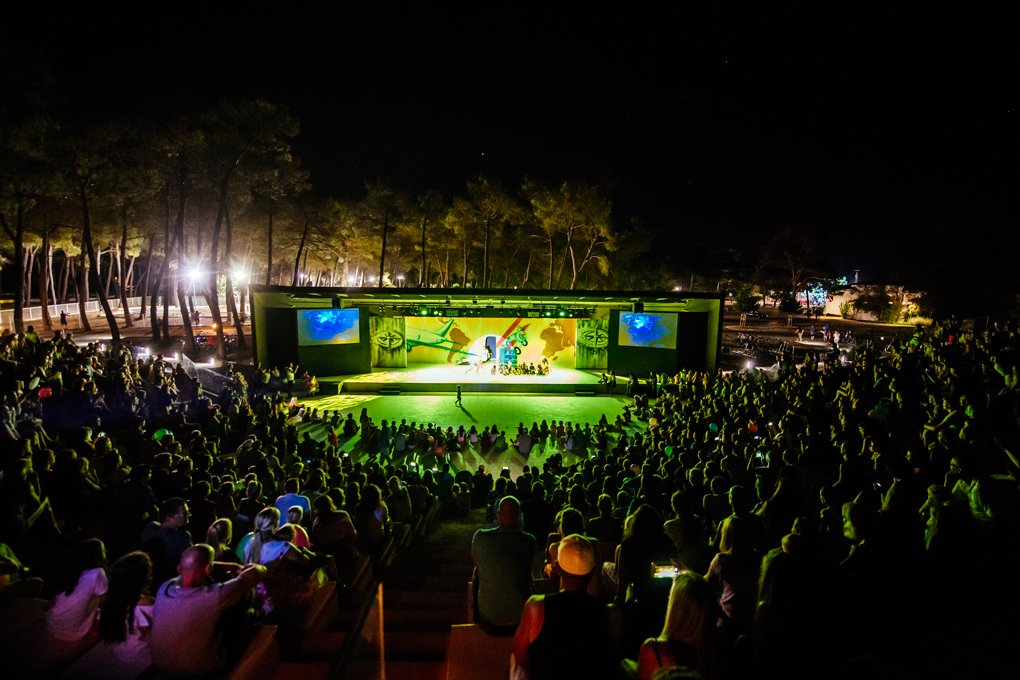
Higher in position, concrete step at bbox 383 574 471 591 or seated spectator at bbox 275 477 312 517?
seated spectator at bbox 275 477 312 517

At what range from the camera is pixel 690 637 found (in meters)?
1.78

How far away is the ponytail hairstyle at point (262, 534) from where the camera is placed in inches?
113

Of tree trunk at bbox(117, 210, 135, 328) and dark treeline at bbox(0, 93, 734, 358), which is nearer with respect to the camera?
dark treeline at bbox(0, 93, 734, 358)

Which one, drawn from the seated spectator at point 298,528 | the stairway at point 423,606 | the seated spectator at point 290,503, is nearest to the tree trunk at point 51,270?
the seated spectator at point 290,503

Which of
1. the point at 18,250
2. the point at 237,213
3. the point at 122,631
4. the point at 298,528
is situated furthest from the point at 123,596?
the point at 237,213

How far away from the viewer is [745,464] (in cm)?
568

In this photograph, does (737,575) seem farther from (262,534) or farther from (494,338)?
(494,338)

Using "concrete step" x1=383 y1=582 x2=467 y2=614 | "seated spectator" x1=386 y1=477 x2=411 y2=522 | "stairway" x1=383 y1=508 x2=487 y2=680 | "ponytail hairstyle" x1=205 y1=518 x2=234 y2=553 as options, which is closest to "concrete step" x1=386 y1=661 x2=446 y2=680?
"stairway" x1=383 y1=508 x2=487 y2=680

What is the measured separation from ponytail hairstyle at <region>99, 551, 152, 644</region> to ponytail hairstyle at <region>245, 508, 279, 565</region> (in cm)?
80

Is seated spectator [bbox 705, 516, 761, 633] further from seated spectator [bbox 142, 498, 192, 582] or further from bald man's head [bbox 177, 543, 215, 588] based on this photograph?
seated spectator [bbox 142, 498, 192, 582]

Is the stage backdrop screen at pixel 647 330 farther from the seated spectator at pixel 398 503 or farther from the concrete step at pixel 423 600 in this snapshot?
the concrete step at pixel 423 600

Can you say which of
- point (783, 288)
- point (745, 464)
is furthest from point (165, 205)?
point (783, 288)

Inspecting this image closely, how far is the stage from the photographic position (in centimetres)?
1680

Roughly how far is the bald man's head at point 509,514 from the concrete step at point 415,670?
75 cm
